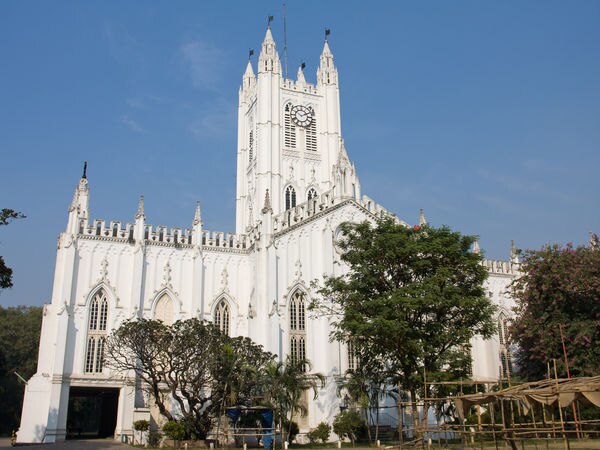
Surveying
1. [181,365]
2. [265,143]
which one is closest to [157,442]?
[181,365]

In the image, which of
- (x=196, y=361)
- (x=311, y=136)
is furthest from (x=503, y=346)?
(x=196, y=361)

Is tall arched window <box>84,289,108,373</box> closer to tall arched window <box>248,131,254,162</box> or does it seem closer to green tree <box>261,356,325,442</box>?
green tree <box>261,356,325,442</box>

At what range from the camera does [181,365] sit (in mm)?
33938

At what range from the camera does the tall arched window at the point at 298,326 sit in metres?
43.0

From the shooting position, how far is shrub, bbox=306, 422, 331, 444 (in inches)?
1489

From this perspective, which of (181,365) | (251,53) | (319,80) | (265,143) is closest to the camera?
(181,365)

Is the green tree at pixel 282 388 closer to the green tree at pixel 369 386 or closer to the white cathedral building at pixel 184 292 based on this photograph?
the green tree at pixel 369 386

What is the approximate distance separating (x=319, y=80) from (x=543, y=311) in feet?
119

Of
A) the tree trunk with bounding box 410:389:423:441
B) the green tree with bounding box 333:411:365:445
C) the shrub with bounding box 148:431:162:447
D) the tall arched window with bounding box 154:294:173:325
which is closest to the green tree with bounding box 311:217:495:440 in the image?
the tree trunk with bounding box 410:389:423:441

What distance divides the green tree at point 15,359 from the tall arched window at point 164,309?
23.8 m

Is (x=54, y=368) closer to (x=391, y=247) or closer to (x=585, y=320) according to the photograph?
(x=391, y=247)

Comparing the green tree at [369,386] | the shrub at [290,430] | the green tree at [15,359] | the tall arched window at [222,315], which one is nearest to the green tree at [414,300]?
the green tree at [369,386]

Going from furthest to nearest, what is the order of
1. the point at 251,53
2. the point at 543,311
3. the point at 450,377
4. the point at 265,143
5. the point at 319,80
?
the point at 251,53 → the point at 319,80 → the point at 265,143 → the point at 543,311 → the point at 450,377

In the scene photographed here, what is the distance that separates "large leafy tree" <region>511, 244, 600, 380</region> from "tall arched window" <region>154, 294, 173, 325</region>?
23.1 m
